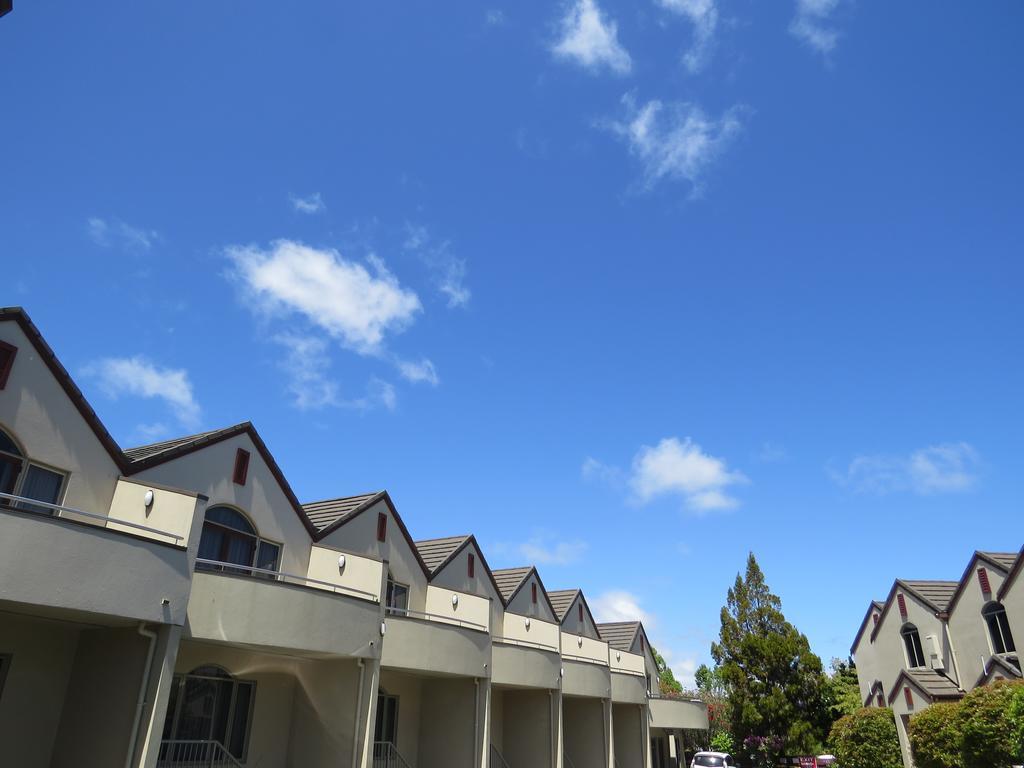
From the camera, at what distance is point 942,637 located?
3272cm

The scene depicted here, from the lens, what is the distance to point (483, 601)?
2338cm

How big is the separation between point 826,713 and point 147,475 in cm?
3881

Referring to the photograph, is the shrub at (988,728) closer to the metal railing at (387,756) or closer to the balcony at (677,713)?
the balcony at (677,713)

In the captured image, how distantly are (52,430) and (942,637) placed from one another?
35.4 meters

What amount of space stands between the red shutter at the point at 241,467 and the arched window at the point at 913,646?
3207cm

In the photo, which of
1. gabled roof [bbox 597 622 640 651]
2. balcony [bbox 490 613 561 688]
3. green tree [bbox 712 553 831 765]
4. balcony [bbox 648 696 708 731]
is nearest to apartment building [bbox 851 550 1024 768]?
green tree [bbox 712 553 831 765]

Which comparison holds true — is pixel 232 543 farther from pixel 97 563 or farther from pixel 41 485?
pixel 97 563

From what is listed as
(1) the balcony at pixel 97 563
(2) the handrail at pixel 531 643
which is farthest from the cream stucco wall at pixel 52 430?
(2) the handrail at pixel 531 643

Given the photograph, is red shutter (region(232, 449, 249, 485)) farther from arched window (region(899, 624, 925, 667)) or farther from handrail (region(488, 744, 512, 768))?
arched window (region(899, 624, 925, 667))

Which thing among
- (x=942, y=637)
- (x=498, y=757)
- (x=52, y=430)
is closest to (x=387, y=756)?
(x=498, y=757)

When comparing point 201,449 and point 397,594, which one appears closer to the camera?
point 201,449

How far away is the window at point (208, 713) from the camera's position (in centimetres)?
1523

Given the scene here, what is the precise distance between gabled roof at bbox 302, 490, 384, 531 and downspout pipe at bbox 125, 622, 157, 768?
8108mm

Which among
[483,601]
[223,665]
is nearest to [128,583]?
[223,665]
